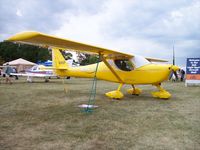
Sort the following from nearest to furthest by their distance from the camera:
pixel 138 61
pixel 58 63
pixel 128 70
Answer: pixel 138 61 < pixel 128 70 < pixel 58 63

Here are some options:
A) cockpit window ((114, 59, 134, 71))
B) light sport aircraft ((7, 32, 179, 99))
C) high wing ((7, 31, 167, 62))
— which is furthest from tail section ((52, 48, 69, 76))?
cockpit window ((114, 59, 134, 71))

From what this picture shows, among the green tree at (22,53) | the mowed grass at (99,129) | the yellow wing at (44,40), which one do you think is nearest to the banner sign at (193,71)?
the yellow wing at (44,40)

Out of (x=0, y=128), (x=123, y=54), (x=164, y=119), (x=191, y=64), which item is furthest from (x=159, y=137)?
(x=191, y=64)

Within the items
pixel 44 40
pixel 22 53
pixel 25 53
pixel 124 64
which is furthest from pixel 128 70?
pixel 22 53

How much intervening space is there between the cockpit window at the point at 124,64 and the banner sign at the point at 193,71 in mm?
9274

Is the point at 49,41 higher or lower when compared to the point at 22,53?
lower

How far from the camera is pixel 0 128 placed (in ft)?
17.2

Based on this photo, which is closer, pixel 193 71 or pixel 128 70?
pixel 128 70

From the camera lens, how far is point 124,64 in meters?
10.9

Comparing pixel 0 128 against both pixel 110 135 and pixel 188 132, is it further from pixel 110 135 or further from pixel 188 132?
pixel 188 132

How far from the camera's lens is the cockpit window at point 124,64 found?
35.1 ft

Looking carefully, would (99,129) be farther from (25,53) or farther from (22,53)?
(22,53)

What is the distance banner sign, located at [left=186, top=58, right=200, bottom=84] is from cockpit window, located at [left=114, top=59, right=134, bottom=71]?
9274mm

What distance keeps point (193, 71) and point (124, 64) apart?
385 inches
